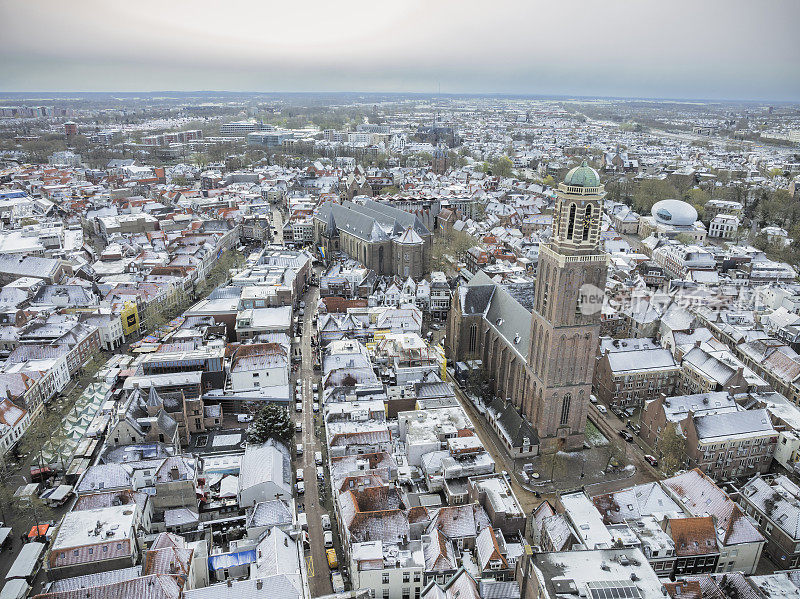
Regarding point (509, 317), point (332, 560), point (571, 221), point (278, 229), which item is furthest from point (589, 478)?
point (278, 229)

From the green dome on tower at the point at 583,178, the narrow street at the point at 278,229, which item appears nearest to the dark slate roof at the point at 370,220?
the narrow street at the point at 278,229

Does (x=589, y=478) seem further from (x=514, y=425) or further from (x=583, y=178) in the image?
(x=583, y=178)

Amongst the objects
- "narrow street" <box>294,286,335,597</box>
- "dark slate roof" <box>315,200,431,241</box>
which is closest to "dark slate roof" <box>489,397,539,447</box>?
"narrow street" <box>294,286,335,597</box>

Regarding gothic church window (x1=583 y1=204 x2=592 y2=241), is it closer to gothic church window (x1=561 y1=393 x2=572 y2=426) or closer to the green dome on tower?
the green dome on tower

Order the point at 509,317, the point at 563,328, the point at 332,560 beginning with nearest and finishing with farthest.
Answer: the point at 332,560 → the point at 563,328 → the point at 509,317

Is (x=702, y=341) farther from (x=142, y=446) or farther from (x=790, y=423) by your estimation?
(x=142, y=446)

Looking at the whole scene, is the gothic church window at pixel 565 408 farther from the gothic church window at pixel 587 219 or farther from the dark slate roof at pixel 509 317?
the gothic church window at pixel 587 219

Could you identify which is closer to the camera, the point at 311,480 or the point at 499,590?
the point at 499,590

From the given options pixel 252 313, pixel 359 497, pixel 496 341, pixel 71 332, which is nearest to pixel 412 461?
pixel 359 497
